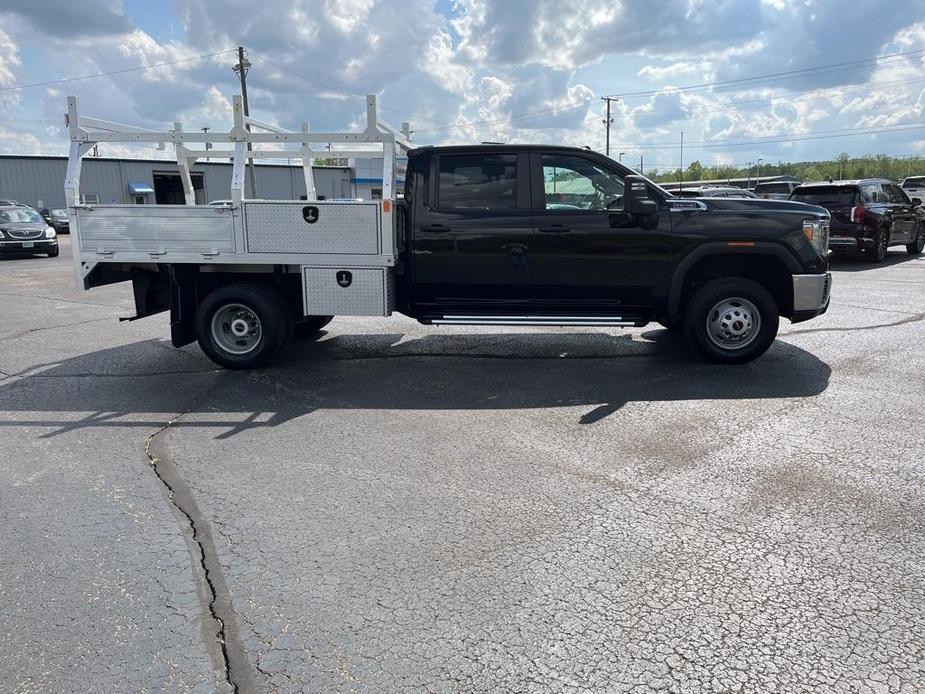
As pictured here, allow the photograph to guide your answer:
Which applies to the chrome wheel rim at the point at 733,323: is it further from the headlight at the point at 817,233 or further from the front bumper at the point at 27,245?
the front bumper at the point at 27,245

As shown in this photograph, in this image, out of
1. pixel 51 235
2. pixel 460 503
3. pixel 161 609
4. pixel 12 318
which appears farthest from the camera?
pixel 51 235

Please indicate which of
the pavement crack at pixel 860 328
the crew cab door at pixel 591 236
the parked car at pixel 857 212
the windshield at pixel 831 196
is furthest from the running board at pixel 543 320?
the windshield at pixel 831 196

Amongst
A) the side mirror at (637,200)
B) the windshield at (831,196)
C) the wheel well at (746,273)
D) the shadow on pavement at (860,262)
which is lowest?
the shadow on pavement at (860,262)

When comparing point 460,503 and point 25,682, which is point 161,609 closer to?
point 25,682

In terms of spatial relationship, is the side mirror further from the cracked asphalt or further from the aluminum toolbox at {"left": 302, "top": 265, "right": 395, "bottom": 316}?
the aluminum toolbox at {"left": 302, "top": 265, "right": 395, "bottom": 316}

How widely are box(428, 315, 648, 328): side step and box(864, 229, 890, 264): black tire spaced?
12223 mm

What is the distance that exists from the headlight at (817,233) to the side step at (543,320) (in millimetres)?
1736

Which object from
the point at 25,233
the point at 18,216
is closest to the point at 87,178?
the point at 18,216

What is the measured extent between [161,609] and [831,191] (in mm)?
17097

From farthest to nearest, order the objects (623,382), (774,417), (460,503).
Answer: (623,382) < (774,417) < (460,503)

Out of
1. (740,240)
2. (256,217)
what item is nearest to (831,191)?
(740,240)

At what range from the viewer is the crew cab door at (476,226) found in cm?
707

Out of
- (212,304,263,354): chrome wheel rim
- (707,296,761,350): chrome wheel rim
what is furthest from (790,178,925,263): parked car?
(212,304,263,354): chrome wheel rim

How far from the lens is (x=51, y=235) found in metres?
23.2
